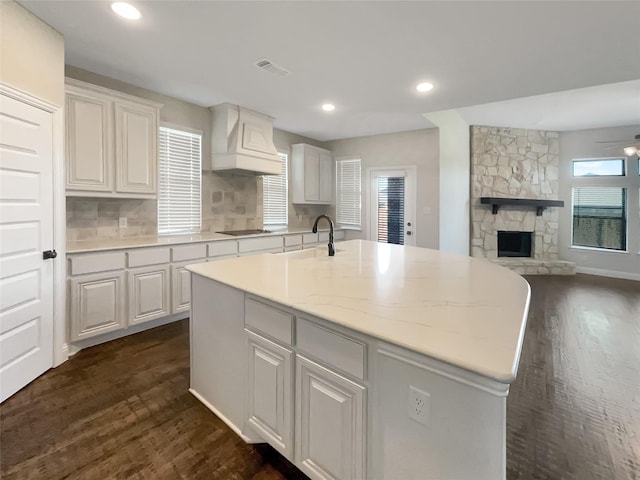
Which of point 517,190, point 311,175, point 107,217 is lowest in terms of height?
point 107,217

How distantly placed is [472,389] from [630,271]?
7385mm

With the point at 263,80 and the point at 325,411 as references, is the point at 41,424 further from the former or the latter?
the point at 263,80

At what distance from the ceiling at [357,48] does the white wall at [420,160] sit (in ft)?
4.14

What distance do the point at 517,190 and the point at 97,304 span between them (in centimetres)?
723

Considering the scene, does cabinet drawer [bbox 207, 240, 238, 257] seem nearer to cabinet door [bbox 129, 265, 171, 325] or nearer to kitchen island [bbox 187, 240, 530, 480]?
cabinet door [bbox 129, 265, 171, 325]

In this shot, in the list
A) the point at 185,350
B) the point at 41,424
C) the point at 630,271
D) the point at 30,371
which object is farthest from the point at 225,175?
the point at 630,271

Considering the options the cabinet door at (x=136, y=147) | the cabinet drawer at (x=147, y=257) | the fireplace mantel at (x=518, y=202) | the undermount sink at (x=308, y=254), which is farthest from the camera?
the fireplace mantel at (x=518, y=202)

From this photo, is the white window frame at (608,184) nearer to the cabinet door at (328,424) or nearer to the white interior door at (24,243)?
the cabinet door at (328,424)

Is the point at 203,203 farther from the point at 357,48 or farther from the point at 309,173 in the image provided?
the point at 357,48

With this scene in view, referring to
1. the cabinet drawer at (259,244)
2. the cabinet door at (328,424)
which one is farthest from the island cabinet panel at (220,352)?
the cabinet drawer at (259,244)

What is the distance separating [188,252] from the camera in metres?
3.48

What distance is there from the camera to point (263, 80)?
10.9 ft

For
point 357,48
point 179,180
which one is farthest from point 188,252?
point 357,48

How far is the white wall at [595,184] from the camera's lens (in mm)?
5910
